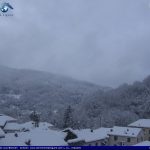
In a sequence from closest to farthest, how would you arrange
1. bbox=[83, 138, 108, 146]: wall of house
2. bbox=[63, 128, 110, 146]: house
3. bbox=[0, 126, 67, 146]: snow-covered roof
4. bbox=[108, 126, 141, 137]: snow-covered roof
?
bbox=[0, 126, 67, 146]: snow-covered roof < bbox=[63, 128, 110, 146]: house < bbox=[83, 138, 108, 146]: wall of house < bbox=[108, 126, 141, 137]: snow-covered roof

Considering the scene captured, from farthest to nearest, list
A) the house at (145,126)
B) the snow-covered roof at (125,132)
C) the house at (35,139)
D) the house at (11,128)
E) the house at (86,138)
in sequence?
the house at (145,126), the house at (11,128), the snow-covered roof at (125,132), the house at (86,138), the house at (35,139)

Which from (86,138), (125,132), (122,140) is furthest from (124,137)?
(86,138)

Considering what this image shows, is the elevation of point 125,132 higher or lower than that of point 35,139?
higher

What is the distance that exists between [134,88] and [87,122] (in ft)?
104

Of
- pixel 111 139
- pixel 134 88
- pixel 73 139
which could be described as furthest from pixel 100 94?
pixel 73 139

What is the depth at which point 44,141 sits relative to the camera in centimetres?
3494

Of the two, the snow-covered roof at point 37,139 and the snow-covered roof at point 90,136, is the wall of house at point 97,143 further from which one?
the snow-covered roof at point 37,139

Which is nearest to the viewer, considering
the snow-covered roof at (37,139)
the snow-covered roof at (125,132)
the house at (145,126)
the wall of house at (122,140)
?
the snow-covered roof at (37,139)

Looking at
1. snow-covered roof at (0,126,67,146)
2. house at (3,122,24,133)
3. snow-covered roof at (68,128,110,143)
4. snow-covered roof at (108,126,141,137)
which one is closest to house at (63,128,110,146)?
snow-covered roof at (68,128,110,143)

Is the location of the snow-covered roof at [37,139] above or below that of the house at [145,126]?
below

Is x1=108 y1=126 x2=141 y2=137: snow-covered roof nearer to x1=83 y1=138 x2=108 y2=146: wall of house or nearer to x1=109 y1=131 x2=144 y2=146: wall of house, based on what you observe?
x1=109 y1=131 x2=144 y2=146: wall of house

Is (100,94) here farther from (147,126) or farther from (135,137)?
(135,137)

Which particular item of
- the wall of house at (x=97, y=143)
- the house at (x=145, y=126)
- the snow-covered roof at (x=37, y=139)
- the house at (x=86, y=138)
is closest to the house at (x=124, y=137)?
the house at (x=86, y=138)

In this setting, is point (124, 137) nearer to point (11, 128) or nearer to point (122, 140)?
point (122, 140)
